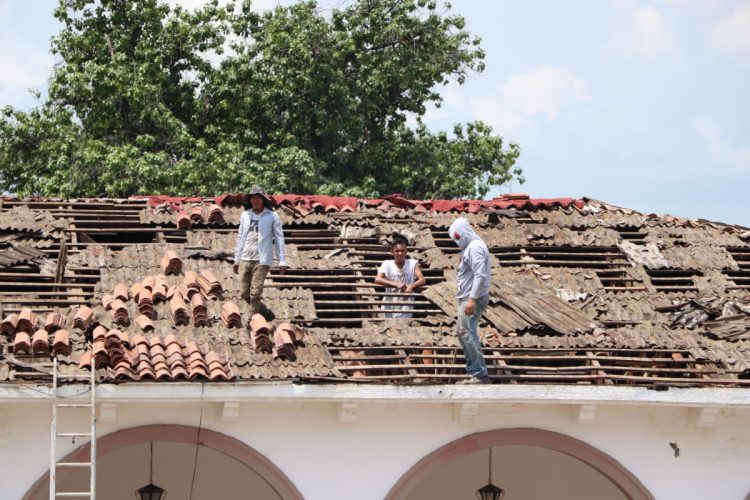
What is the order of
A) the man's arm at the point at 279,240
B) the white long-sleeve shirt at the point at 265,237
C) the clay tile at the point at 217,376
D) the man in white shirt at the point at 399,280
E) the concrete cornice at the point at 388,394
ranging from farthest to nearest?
the man in white shirt at the point at 399,280, the man's arm at the point at 279,240, the white long-sleeve shirt at the point at 265,237, the clay tile at the point at 217,376, the concrete cornice at the point at 388,394

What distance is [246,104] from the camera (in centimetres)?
2727

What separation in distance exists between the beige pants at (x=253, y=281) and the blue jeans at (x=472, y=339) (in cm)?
222

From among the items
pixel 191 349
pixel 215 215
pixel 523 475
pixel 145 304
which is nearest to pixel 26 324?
pixel 145 304

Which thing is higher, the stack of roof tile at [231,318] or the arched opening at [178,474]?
the stack of roof tile at [231,318]

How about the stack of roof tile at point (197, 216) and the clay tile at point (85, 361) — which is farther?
the stack of roof tile at point (197, 216)

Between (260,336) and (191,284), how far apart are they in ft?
5.39

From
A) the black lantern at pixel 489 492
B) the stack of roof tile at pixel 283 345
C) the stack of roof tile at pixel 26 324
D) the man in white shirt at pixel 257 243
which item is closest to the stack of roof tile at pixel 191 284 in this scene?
the man in white shirt at pixel 257 243

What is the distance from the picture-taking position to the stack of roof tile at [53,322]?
13.4 m

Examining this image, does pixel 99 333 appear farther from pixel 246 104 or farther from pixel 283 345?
pixel 246 104

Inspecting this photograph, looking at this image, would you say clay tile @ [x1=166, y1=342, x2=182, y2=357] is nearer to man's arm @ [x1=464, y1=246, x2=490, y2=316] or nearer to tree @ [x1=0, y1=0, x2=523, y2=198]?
man's arm @ [x1=464, y1=246, x2=490, y2=316]

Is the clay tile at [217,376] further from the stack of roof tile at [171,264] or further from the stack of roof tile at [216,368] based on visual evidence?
the stack of roof tile at [171,264]

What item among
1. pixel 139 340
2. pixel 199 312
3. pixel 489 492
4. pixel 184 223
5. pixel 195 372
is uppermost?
pixel 184 223

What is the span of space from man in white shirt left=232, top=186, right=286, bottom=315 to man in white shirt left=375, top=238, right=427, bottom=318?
1407 mm

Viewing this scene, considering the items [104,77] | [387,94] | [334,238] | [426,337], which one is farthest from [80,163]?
[426,337]
